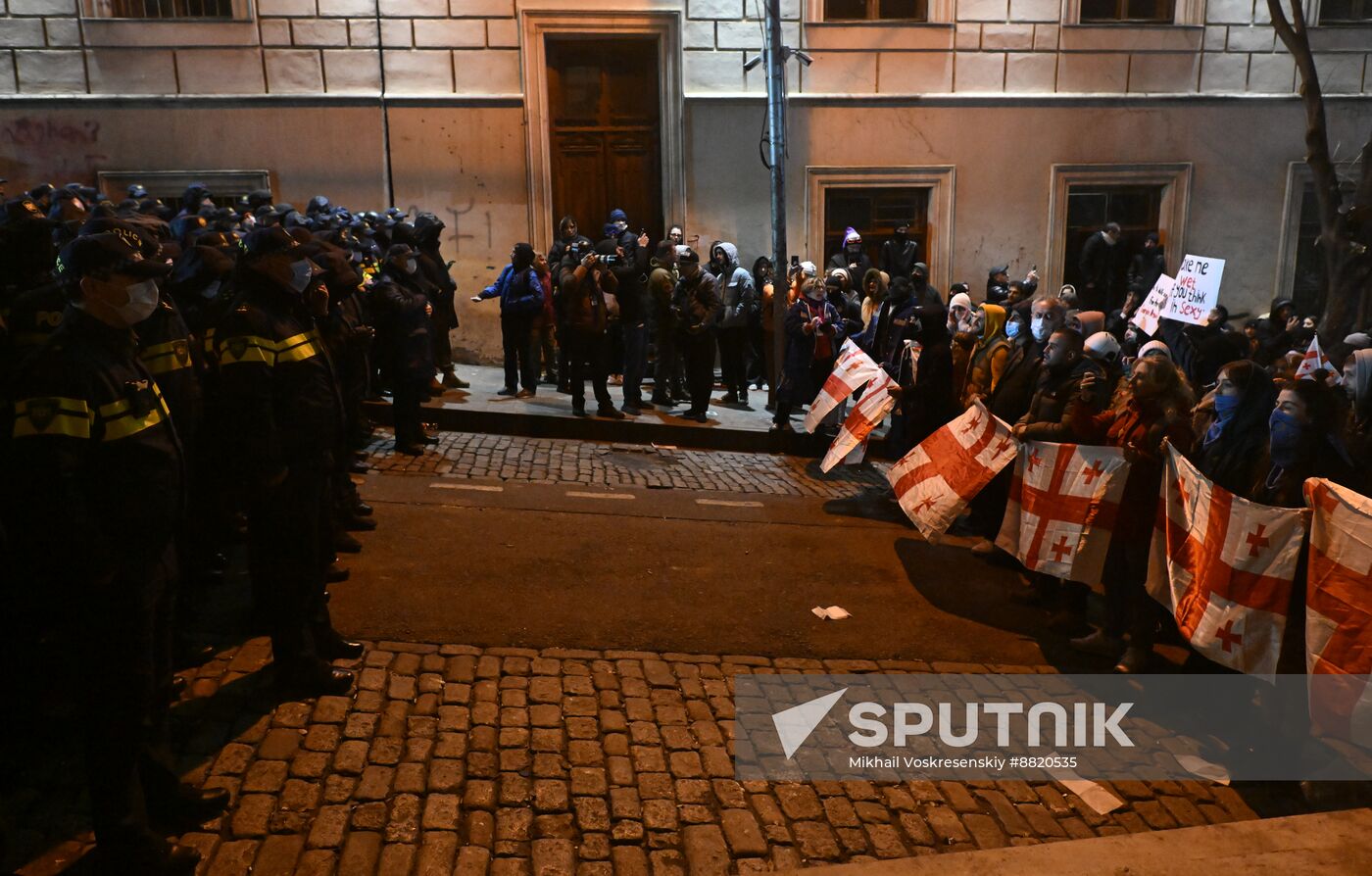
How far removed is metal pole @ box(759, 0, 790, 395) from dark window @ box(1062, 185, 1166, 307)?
626 centimetres

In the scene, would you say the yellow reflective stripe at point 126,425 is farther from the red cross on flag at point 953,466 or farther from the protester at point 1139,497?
the red cross on flag at point 953,466

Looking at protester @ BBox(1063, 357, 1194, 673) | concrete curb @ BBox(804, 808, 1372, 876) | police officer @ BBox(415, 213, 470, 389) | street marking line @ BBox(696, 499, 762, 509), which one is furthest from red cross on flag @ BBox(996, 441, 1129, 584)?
police officer @ BBox(415, 213, 470, 389)

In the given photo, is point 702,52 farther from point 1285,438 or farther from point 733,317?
point 1285,438

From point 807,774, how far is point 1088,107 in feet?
48.9

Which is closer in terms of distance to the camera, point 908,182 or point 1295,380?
point 1295,380

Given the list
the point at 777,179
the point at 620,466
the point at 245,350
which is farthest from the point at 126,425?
the point at 777,179

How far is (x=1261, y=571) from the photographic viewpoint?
5.21m

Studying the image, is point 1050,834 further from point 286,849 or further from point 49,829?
point 49,829

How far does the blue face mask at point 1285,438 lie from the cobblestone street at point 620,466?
485cm

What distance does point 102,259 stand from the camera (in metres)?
3.71

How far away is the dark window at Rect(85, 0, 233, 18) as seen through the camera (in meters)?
15.5

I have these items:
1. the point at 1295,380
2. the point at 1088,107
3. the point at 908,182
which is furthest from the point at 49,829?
the point at 1088,107

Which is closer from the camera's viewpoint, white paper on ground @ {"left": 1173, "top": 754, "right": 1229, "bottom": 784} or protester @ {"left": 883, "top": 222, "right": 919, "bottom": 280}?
white paper on ground @ {"left": 1173, "top": 754, "right": 1229, "bottom": 784}

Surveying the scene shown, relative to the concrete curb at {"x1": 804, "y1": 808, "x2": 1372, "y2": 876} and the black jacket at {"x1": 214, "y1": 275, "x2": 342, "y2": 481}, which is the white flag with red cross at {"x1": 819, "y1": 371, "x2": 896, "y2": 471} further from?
the black jacket at {"x1": 214, "y1": 275, "x2": 342, "y2": 481}
